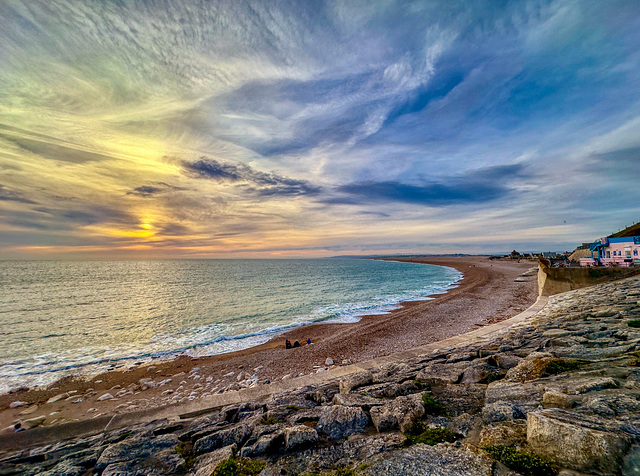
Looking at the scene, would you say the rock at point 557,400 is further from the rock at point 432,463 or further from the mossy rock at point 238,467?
the mossy rock at point 238,467

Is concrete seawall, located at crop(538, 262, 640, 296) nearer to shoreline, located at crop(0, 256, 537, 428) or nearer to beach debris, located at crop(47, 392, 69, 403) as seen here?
shoreline, located at crop(0, 256, 537, 428)

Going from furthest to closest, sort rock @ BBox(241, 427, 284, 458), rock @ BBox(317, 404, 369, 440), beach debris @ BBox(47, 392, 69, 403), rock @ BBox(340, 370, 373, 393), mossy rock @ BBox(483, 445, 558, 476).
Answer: beach debris @ BBox(47, 392, 69, 403), rock @ BBox(340, 370, 373, 393), rock @ BBox(317, 404, 369, 440), rock @ BBox(241, 427, 284, 458), mossy rock @ BBox(483, 445, 558, 476)

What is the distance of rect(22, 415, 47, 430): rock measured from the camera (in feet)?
32.6

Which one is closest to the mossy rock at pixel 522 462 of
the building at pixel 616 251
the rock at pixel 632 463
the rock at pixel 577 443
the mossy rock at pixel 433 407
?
the rock at pixel 577 443

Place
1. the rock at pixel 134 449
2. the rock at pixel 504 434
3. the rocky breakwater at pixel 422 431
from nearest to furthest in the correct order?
the rocky breakwater at pixel 422 431
the rock at pixel 504 434
the rock at pixel 134 449

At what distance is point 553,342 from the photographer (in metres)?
8.15

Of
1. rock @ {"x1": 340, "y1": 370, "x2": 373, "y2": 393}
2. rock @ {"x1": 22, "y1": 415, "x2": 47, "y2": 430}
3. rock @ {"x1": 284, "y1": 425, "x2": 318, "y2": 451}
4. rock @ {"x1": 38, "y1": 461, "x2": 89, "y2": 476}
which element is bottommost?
rock @ {"x1": 22, "y1": 415, "x2": 47, "y2": 430}

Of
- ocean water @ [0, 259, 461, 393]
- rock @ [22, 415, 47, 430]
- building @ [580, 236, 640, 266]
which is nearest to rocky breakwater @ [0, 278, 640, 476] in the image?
rock @ [22, 415, 47, 430]

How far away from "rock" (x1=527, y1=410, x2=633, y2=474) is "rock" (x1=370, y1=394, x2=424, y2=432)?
172 centimetres

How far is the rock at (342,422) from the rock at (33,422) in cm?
1222

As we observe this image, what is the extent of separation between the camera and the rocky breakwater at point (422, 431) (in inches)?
126

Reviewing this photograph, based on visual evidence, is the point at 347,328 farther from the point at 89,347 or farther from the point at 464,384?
the point at 89,347

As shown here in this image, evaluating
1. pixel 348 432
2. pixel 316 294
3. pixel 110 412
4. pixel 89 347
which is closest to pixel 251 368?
pixel 110 412

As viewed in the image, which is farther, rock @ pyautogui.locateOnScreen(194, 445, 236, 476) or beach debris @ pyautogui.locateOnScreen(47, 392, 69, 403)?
beach debris @ pyautogui.locateOnScreen(47, 392, 69, 403)
